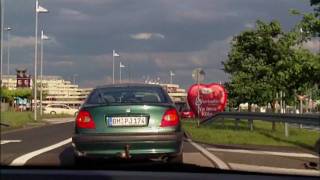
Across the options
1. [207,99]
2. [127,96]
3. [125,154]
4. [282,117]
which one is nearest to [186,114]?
[282,117]

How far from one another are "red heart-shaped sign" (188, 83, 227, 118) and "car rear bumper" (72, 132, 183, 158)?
74.6 feet

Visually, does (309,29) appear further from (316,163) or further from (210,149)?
(316,163)

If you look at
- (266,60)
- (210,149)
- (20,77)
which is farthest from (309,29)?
(20,77)

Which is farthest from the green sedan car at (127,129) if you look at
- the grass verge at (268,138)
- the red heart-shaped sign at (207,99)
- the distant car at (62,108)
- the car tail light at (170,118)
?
the red heart-shaped sign at (207,99)

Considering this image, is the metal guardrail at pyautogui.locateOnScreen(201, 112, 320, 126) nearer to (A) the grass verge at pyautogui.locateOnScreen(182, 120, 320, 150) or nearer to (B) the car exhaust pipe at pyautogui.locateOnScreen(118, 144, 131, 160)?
(A) the grass verge at pyautogui.locateOnScreen(182, 120, 320, 150)

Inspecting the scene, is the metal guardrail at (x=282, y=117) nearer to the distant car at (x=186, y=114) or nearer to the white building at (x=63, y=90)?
the distant car at (x=186, y=114)

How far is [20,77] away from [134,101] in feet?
8.77

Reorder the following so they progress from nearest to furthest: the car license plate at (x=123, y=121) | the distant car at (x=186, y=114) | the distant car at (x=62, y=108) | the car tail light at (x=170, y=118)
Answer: the car license plate at (x=123, y=121), the car tail light at (x=170, y=118), the distant car at (x=186, y=114), the distant car at (x=62, y=108)

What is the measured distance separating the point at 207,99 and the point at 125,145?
25.0 m

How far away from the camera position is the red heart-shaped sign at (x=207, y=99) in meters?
31.8

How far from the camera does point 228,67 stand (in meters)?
32.5

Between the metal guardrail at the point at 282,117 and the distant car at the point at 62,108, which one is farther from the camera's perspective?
the distant car at the point at 62,108

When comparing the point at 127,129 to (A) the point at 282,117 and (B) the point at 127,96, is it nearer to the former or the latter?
(B) the point at 127,96

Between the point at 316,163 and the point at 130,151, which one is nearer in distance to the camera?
the point at 130,151
